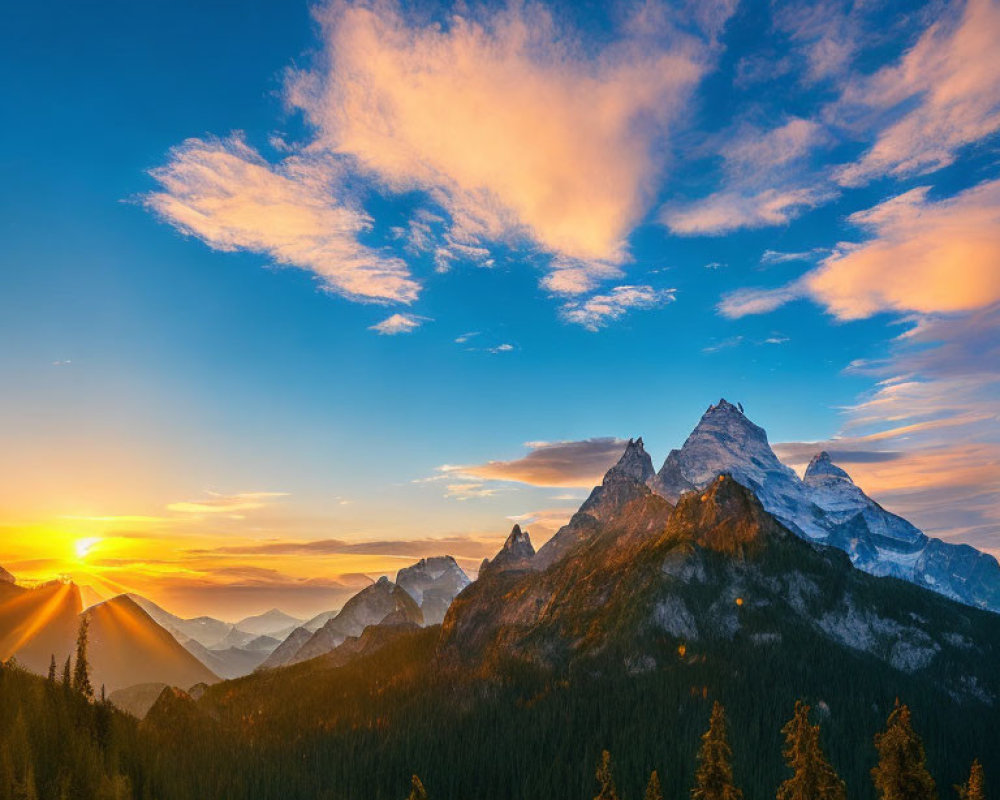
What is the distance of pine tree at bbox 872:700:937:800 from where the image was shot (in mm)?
55188

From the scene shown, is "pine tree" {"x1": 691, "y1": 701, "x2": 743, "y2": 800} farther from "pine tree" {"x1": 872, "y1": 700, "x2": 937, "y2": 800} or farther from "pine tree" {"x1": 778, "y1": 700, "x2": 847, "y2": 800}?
"pine tree" {"x1": 872, "y1": 700, "x2": 937, "y2": 800}

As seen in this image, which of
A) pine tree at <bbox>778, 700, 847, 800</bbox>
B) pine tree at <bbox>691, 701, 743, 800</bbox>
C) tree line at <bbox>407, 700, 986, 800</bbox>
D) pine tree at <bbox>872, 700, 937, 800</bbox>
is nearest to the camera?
pine tree at <bbox>872, 700, 937, 800</bbox>

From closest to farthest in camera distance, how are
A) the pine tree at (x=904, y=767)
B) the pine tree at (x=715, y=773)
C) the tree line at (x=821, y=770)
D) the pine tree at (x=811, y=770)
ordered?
1. the pine tree at (x=904, y=767)
2. the tree line at (x=821, y=770)
3. the pine tree at (x=811, y=770)
4. the pine tree at (x=715, y=773)

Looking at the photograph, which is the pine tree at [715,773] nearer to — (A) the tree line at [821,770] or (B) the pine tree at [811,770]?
(A) the tree line at [821,770]

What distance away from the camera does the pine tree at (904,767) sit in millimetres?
55188

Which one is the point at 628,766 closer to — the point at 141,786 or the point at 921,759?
the point at 141,786

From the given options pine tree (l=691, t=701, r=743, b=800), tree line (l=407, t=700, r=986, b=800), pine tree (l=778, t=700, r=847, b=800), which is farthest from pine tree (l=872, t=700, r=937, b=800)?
pine tree (l=691, t=701, r=743, b=800)

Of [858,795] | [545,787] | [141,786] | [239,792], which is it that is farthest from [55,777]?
[858,795]

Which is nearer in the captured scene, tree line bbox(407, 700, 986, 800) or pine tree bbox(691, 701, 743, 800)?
tree line bbox(407, 700, 986, 800)

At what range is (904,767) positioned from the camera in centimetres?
5572

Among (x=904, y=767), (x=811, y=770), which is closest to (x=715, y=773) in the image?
(x=811, y=770)

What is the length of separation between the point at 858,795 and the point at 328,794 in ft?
478

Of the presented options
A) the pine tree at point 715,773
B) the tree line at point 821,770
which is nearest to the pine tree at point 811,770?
the tree line at point 821,770

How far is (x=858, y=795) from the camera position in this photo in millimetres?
187625
